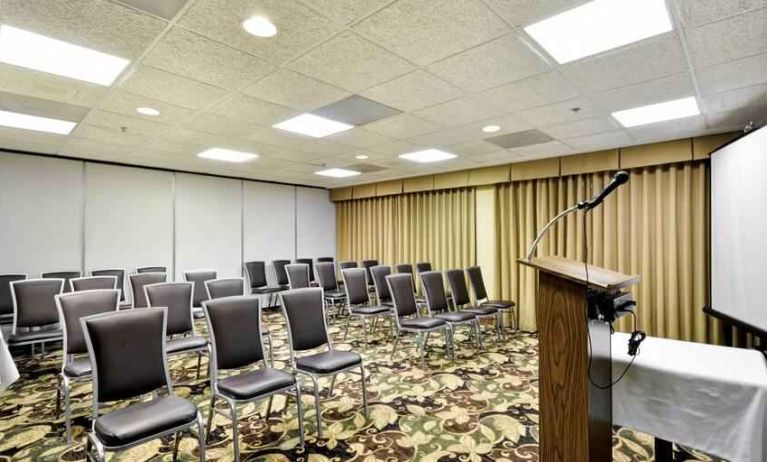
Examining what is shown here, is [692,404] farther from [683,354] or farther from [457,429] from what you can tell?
[457,429]

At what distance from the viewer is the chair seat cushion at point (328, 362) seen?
9.00ft

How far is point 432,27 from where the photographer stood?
211cm

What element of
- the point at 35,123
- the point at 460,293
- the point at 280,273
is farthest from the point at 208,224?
the point at 460,293

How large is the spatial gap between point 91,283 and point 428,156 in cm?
432

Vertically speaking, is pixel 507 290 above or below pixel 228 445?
above

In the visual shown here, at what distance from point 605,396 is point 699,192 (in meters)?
3.82

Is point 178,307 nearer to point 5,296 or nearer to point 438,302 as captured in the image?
point 5,296

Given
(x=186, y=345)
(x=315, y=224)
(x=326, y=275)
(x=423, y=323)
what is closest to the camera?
(x=186, y=345)

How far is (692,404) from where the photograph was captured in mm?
1754

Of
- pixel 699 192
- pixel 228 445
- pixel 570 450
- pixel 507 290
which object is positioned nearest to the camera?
pixel 570 450

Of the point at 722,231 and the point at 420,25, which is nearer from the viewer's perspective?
the point at 420,25

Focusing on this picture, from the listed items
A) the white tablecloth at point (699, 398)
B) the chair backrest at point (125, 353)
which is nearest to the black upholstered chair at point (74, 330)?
the chair backrest at point (125, 353)

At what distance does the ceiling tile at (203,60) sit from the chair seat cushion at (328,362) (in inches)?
82.5

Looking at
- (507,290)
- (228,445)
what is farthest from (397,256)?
(228,445)
